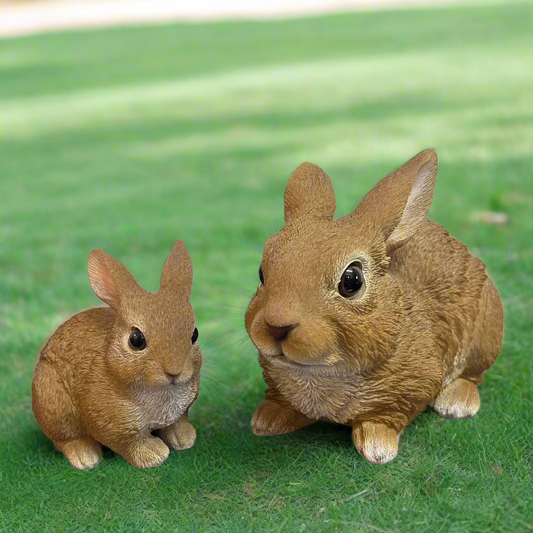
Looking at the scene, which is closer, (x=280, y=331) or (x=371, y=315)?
(x=280, y=331)

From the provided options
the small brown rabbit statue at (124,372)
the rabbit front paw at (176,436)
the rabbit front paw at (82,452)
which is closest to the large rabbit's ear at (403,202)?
the small brown rabbit statue at (124,372)

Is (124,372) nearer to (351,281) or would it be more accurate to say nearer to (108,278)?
(108,278)

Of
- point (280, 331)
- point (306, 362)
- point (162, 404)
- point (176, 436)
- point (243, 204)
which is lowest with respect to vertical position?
point (243, 204)

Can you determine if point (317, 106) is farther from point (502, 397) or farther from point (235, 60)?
point (502, 397)

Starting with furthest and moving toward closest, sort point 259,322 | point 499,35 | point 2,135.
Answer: point 499,35 → point 2,135 → point 259,322

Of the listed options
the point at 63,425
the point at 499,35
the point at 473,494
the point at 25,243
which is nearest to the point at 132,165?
the point at 25,243

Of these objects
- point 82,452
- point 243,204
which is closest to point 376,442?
point 82,452
